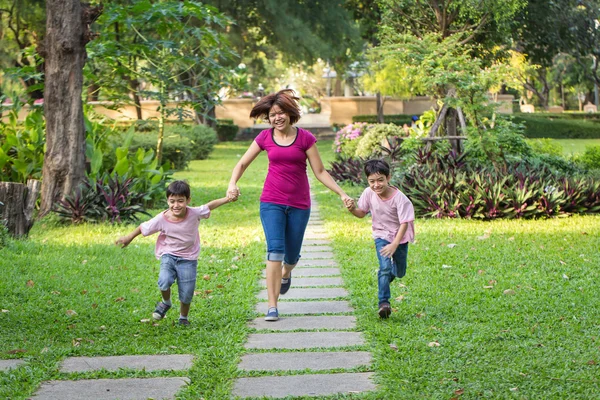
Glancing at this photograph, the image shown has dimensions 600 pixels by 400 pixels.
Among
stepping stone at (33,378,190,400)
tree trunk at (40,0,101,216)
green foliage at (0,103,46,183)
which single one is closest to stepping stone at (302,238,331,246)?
tree trunk at (40,0,101,216)

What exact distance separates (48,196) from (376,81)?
2432 cm

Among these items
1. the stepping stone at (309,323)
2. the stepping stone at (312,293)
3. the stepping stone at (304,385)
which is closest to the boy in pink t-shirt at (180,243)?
the stepping stone at (309,323)

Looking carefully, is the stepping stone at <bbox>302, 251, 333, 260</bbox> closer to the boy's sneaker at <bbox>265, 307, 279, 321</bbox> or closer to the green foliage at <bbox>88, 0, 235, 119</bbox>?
the boy's sneaker at <bbox>265, 307, 279, 321</bbox>

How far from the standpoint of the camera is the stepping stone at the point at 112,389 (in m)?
4.70

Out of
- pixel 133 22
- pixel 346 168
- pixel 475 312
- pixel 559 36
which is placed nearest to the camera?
pixel 475 312

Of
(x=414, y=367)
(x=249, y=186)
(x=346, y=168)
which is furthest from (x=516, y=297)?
(x=249, y=186)

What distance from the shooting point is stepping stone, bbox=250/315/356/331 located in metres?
6.36

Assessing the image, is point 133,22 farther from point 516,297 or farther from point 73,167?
point 516,297

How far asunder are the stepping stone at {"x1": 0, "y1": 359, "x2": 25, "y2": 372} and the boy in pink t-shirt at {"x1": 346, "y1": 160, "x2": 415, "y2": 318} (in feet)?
8.26

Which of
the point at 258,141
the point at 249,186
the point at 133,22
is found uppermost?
the point at 133,22

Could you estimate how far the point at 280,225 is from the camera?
6641 mm

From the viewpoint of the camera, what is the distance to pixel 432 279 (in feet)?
26.5

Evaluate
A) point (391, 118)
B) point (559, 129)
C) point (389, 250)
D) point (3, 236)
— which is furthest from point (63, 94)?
point (559, 129)

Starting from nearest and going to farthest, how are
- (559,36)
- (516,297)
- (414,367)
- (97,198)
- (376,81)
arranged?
(414,367), (516,297), (97,198), (559,36), (376,81)
